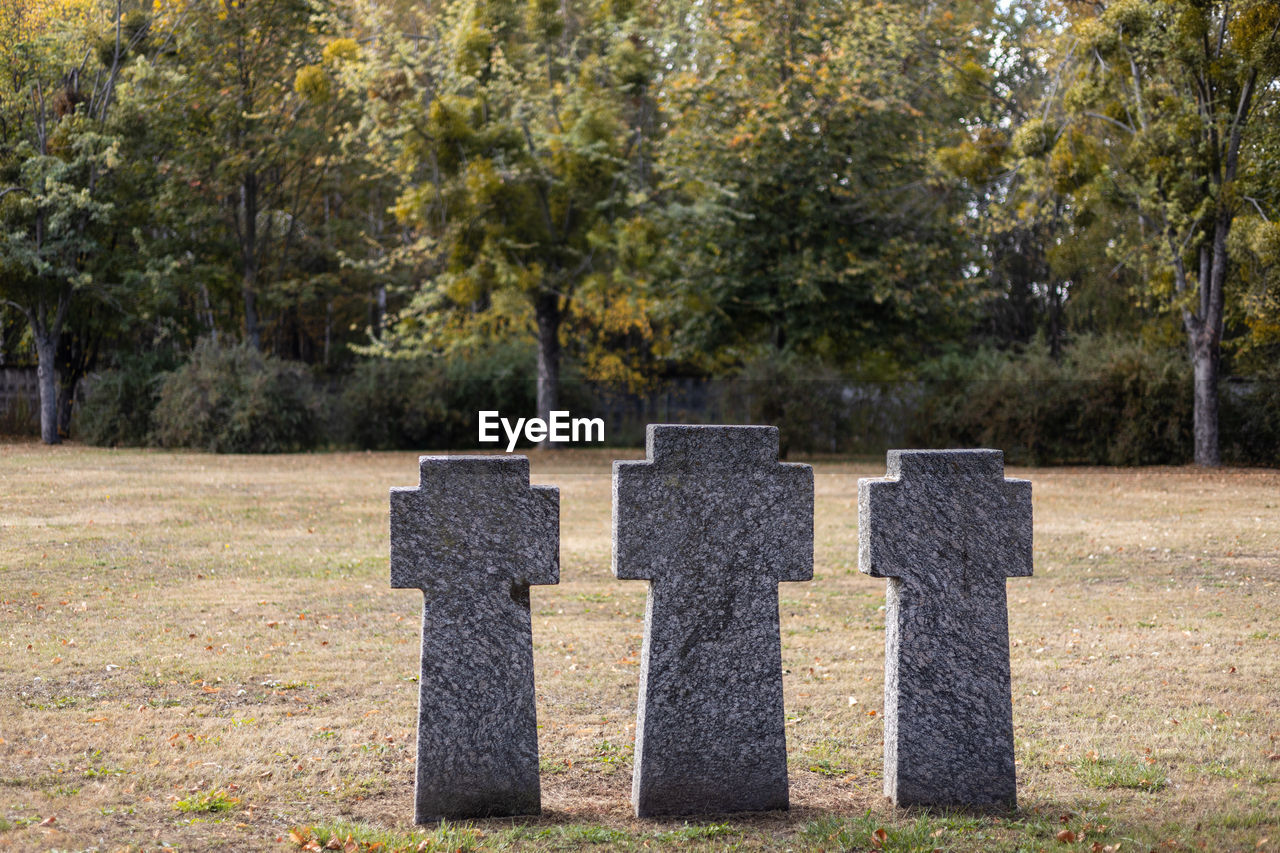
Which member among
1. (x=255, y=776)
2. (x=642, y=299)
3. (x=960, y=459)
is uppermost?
(x=642, y=299)

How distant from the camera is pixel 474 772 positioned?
4613 mm

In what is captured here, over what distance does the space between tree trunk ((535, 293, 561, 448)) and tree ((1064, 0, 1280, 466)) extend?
39.9 ft

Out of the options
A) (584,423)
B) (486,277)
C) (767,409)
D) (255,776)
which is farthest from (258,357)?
(255,776)

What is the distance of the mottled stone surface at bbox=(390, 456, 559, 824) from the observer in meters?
4.55

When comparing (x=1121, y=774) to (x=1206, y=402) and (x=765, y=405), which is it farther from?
(x=765, y=405)

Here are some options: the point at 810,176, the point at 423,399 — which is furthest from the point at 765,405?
the point at 423,399

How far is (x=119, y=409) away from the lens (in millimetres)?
29672

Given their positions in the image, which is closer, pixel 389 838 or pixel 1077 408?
pixel 389 838

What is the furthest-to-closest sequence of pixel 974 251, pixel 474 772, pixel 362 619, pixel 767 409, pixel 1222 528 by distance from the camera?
pixel 974 251 < pixel 767 409 < pixel 1222 528 < pixel 362 619 < pixel 474 772

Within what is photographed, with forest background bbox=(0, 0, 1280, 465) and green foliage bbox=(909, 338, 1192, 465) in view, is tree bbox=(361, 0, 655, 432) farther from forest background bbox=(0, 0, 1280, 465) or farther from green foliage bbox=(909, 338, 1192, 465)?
green foliage bbox=(909, 338, 1192, 465)

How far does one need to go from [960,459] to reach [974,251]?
2699 cm

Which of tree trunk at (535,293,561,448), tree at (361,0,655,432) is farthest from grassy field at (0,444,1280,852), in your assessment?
tree trunk at (535,293,561,448)

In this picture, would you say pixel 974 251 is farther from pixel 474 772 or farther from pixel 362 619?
pixel 474 772

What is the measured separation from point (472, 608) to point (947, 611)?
5.99 feet
